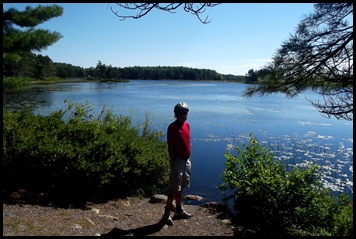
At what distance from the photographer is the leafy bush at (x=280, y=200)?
14.1 ft

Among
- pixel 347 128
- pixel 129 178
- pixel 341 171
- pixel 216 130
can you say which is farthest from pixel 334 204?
pixel 347 128

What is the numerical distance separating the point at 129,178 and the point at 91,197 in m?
0.94

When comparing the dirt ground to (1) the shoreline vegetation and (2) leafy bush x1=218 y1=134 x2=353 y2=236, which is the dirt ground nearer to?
(1) the shoreline vegetation

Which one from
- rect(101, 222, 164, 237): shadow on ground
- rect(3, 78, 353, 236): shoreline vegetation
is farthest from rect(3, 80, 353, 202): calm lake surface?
rect(101, 222, 164, 237): shadow on ground

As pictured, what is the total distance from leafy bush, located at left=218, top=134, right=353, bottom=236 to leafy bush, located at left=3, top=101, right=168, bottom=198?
2.03 m

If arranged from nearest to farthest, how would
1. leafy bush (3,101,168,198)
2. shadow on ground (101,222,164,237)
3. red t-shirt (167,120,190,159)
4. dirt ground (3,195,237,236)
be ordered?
dirt ground (3,195,237,236)
shadow on ground (101,222,164,237)
red t-shirt (167,120,190,159)
leafy bush (3,101,168,198)

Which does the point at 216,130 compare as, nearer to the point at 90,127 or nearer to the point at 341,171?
the point at 341,171

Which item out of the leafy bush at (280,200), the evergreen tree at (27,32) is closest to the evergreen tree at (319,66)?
the leafy bush at (280,200)

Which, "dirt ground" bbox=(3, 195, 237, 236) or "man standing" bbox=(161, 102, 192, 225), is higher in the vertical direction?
"man standing" bbox=(161, 102, 192, 225)

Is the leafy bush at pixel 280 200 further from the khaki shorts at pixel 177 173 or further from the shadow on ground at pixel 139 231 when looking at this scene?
the shadow on ground at pixel 139 231

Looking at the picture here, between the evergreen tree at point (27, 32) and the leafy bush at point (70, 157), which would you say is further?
the evergreen tree at point (27, 32)

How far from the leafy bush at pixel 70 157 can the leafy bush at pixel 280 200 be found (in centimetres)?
203

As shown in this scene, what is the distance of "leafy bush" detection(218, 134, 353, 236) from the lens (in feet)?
14.1

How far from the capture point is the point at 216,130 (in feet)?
57.2
